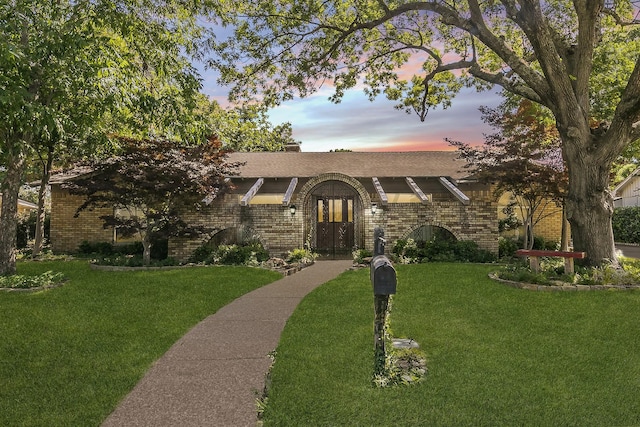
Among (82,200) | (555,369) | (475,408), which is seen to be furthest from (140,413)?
(82,200)

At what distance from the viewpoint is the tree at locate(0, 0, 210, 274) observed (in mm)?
8391

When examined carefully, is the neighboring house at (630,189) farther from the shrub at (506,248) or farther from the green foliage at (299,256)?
the green foliage at (299,256)

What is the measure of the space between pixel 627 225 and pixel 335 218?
2105 cm

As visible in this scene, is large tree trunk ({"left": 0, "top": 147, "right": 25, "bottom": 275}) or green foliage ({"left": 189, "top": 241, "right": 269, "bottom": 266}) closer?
large tree trunk ({"left": 0, "top": 147, "right": 25, "bottom": 275})

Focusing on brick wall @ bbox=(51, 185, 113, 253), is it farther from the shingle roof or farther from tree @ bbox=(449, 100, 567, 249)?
tree @ bbox=(449, 100, 567, 249)

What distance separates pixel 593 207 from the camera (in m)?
11.9

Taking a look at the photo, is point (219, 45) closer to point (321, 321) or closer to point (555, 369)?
point (321, 321)

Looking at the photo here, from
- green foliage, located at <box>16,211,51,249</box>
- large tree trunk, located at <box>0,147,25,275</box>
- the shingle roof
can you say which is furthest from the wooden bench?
green foliage, located at <box>16,211,51,249</box>

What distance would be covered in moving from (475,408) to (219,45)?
13944 millimetres

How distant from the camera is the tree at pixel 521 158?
54.2 ft

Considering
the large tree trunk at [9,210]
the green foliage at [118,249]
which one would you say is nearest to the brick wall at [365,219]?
the green foliage at [118,249]

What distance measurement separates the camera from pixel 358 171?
21.6 m

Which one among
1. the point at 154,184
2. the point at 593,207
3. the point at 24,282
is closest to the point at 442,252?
the point at 593,207

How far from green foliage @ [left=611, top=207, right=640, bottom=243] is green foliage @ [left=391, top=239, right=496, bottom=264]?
16.9m
